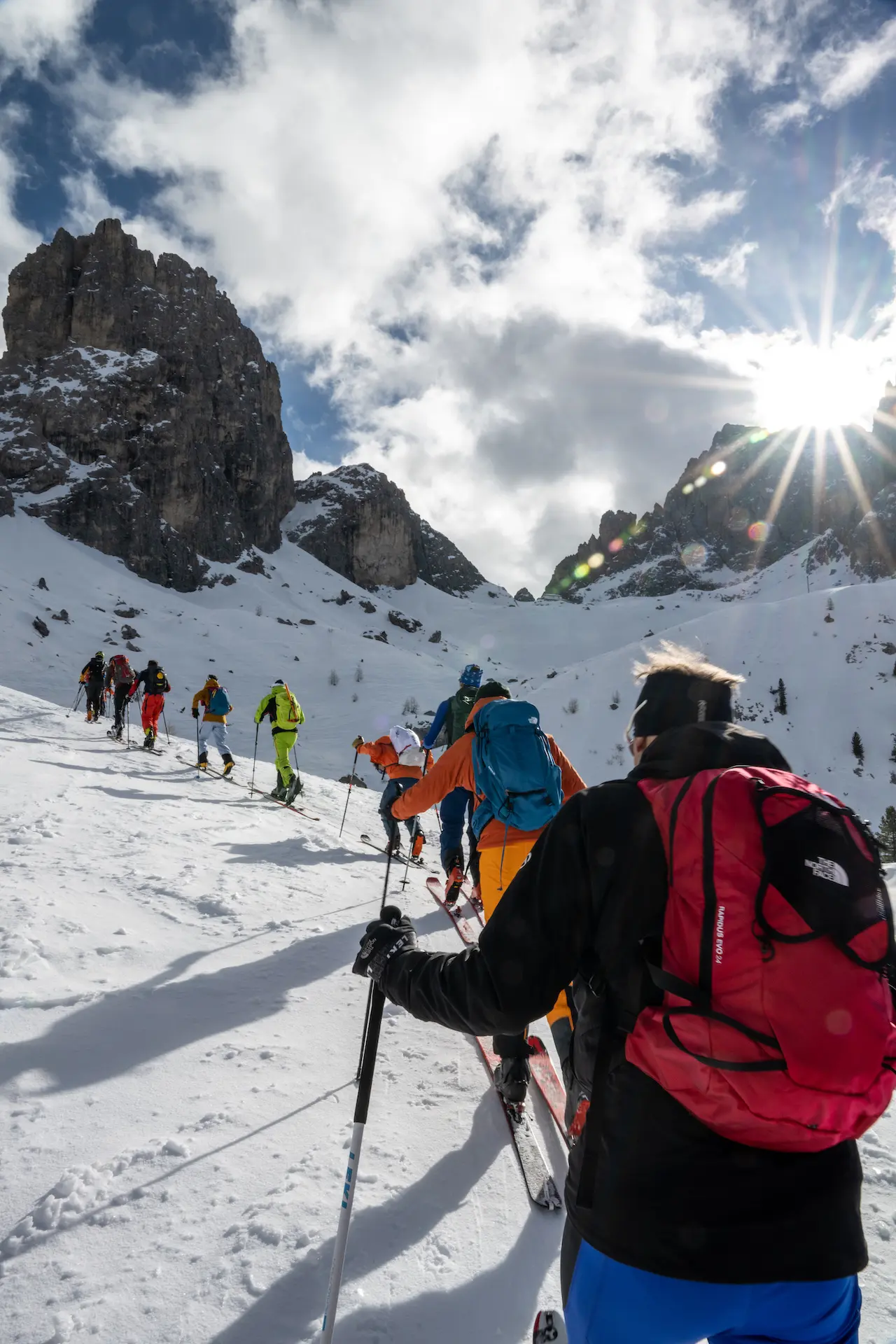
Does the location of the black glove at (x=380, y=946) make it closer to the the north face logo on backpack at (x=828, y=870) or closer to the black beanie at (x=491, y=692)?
the the north face logo on backpack at (x=828, y=870)

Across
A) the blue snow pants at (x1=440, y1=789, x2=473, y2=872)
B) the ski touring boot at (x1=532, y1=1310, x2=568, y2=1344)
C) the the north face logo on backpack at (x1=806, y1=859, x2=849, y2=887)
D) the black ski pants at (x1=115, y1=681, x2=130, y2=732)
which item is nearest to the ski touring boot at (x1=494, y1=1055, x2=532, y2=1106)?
the ski touring boot at (x1=532, y1=1310, x2=568, y2=1344)

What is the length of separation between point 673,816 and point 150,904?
4.63 m

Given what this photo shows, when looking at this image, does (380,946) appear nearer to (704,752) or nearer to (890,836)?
(704,752)

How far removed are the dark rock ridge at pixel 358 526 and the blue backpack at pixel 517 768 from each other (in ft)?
339

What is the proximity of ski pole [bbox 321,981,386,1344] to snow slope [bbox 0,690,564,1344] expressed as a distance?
8.8 inches

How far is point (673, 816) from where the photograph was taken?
1.27 metres

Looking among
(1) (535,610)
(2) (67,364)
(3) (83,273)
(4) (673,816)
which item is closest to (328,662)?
(4) (673,816)

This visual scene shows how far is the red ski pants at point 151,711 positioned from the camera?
1391 centimetres

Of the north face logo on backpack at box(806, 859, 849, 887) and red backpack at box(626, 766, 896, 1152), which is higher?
the north face logo on backpack at box(806, 859, 849, 887)

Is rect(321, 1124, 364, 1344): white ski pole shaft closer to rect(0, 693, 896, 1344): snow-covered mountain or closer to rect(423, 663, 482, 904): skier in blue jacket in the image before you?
rect(0, 693, 896, 1344): snow-covered mountain

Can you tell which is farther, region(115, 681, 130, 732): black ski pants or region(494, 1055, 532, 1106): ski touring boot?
region(115, 681, 130, 732): black ski pants

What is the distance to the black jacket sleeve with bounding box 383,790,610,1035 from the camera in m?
1.41

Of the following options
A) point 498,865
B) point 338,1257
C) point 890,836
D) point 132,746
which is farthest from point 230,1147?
point 890,836

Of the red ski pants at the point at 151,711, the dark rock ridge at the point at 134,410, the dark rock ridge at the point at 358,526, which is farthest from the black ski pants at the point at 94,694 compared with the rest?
the dark rock ridge at the point at 358,526
